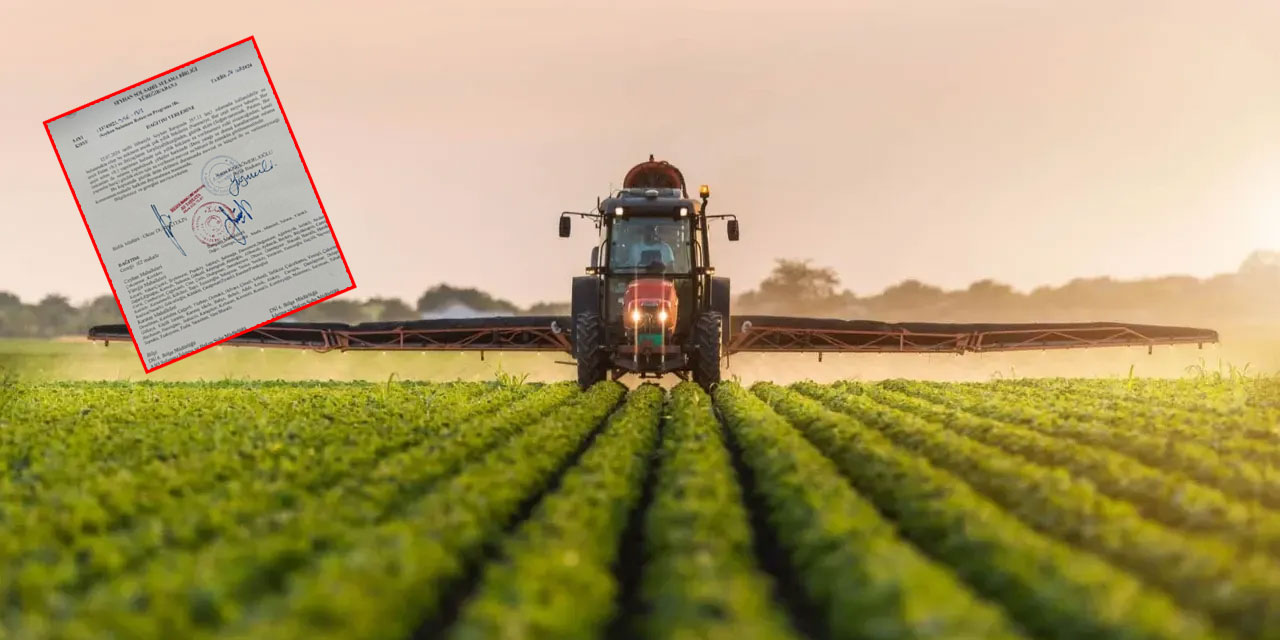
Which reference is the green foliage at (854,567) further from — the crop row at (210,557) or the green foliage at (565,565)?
the crop row at (210,557)

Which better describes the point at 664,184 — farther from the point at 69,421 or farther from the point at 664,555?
the point at 664,555

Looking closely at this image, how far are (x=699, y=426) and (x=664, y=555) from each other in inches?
235

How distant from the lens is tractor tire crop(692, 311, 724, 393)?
18.8 metres

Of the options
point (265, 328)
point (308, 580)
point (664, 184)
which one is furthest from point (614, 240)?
point (308, 580)

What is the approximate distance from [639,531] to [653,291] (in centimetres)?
1110

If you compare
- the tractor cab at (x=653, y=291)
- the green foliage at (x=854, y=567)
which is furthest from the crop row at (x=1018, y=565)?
the tractor cab at (x=653, y=291)

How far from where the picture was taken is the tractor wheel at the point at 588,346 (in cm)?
1920

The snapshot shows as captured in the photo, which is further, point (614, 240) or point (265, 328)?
point (265, 328)

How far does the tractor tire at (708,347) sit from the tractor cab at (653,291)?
0.02 metres

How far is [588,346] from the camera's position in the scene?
19.2 m

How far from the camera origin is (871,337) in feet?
84.9

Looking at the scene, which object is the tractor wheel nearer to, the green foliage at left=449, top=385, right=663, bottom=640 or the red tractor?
the red tractor

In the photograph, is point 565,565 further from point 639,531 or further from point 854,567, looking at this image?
point 639,531

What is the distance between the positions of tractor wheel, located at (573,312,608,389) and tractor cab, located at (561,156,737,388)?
0.7 inches
